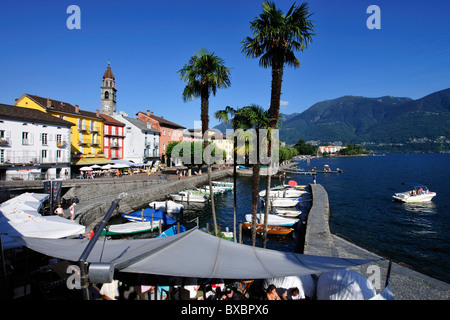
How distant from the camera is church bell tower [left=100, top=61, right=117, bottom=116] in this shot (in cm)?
6338

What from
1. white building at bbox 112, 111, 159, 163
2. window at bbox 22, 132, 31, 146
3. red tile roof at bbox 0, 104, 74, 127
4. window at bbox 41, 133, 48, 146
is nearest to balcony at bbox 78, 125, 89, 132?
red tile roof at bbox 0, 104, 74, 127

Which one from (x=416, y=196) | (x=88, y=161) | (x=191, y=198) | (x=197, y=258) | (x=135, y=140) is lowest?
Result: (x=191, y=198)

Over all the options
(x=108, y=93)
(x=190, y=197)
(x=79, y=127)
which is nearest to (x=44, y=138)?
(x=79, y=127)

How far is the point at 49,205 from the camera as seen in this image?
955 inches

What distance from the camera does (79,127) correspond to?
152 feet

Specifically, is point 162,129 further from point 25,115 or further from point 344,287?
point 344,287

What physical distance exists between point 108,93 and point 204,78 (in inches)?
2340

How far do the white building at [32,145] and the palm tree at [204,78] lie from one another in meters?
27.7

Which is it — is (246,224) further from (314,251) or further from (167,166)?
(167,166)

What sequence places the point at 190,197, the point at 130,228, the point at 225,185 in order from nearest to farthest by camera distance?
the point at 130,228
the point at 190,197
the point at 225,185

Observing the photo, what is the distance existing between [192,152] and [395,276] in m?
48.3

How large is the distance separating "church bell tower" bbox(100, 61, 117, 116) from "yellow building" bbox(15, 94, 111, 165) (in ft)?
41.2
